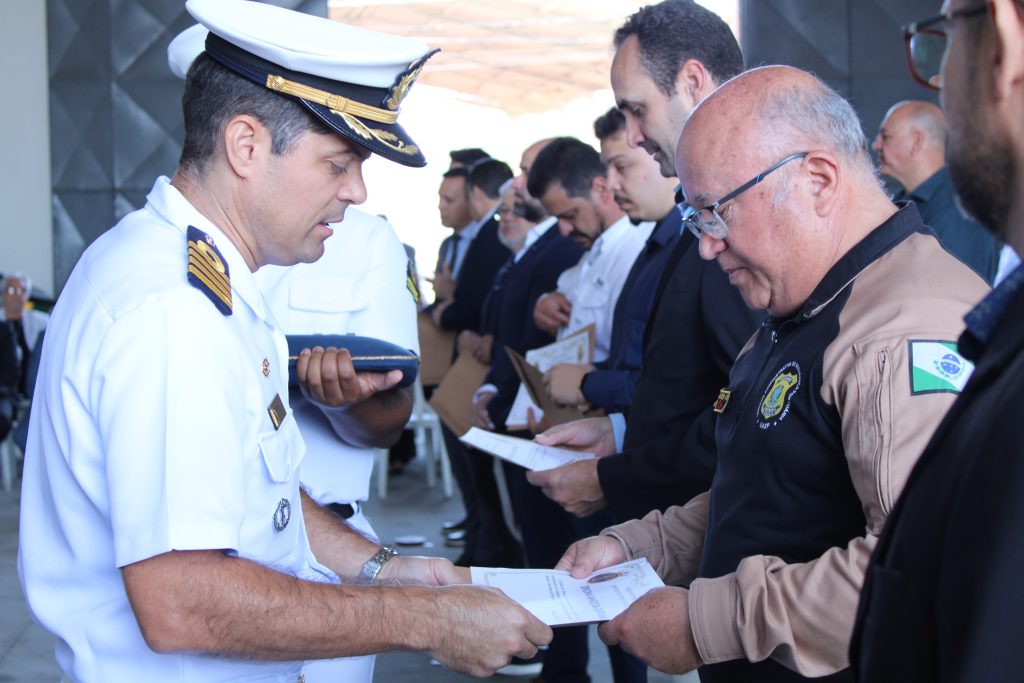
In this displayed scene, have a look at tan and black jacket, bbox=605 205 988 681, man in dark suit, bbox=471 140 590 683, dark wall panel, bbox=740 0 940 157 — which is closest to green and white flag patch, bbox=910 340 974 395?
tan and black jacket, bbox=605 205 988 681

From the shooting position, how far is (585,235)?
3.91m

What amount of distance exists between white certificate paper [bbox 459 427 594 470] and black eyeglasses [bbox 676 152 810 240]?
33.1 inches

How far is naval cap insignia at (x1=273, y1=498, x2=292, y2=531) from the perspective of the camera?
143 centimetres

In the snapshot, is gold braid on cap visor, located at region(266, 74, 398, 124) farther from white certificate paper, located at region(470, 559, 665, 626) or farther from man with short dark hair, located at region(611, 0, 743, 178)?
man with short dark hair, located at region(611, 0, 743, 178)

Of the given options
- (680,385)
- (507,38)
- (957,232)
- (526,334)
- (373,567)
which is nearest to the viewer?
(373,567)

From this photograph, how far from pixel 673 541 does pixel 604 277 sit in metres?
1.75

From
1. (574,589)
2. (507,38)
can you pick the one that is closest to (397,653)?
(574,589)

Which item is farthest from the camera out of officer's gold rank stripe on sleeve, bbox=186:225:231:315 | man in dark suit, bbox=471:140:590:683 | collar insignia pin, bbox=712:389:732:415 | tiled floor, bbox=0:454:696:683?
tiled floor, bbox=0:454:696:683

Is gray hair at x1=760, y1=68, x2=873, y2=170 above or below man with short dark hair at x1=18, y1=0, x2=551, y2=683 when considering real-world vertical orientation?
above

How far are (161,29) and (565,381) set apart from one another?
622cm

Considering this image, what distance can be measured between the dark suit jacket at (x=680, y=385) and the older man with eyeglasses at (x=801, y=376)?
1.16 ft

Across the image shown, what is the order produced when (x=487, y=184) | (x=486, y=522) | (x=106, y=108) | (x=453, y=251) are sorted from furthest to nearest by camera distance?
(x=106, y=108), (x=453, y=251), (x=487, y=184), (x=486, y=522)

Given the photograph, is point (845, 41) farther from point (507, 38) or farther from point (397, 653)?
point (397, 653)

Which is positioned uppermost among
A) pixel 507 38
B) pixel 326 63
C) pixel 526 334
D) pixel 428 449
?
pixel 507 38
